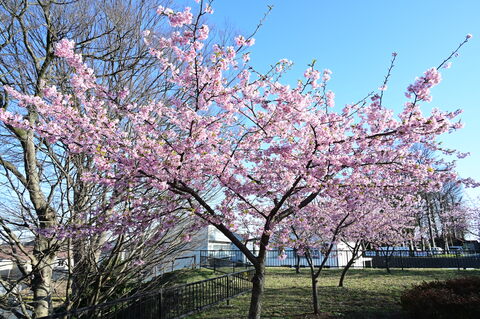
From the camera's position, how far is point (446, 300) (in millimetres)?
6066

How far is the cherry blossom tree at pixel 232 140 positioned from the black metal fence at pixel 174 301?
103 inches

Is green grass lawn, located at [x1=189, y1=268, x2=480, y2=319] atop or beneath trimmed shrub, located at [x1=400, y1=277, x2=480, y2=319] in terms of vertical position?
beneath

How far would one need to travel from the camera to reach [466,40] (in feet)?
13.7

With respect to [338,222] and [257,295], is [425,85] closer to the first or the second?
[257,295]

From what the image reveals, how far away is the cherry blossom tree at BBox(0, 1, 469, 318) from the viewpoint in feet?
14.5

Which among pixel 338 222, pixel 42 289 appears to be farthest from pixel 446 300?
pixel 42 289

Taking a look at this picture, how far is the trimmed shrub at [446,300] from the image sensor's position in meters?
5.74

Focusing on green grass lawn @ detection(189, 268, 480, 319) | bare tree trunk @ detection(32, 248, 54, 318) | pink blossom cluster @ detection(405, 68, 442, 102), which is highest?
pink blossom cluster @ detection(405, 68, 442, 102)

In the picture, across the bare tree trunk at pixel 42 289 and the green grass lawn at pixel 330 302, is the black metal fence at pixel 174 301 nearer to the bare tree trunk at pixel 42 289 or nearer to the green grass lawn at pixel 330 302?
the green grass lawn at pixel 330 302

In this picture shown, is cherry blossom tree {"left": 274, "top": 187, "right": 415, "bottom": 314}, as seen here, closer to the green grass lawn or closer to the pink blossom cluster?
the green grass lawn

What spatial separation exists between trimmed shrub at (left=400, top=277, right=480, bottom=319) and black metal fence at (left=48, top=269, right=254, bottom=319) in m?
4.91

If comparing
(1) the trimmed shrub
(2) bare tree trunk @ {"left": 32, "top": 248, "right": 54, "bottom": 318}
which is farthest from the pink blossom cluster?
(2) bare tree trunk @ {"left": 32, "top": 248, "right": 54, "bottom": 318}

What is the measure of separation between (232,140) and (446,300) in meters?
5.25

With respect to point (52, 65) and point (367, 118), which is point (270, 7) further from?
point (52, 65)
